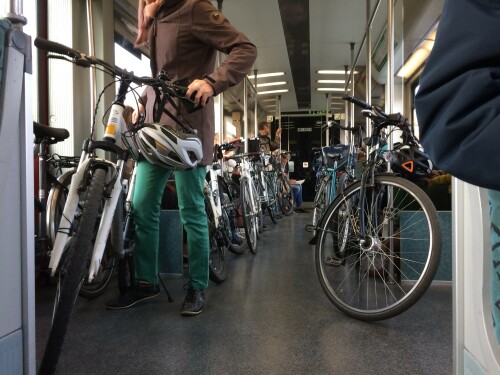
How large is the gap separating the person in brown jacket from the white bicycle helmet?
305 mm

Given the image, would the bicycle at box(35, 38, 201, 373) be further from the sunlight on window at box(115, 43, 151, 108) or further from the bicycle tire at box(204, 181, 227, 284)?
the sunlight on window at box(115, 43, 151, 108)

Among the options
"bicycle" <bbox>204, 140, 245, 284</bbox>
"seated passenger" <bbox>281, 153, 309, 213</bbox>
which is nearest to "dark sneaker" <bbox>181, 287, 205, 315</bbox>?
"bicycle" <bbox>204, 140, 245, 284</bbox>

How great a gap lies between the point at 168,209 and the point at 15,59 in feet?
5.75

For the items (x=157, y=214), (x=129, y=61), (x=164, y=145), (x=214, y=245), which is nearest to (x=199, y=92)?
(x=164, y=145)

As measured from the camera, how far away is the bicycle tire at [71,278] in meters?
0.94

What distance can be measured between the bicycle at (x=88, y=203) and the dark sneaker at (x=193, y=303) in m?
0.48

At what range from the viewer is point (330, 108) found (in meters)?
10.8

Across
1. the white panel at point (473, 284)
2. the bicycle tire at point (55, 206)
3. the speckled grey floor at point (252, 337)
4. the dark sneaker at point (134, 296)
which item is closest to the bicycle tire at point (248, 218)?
the speckled grey floor at point (252, 337)

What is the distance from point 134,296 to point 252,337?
674 mm

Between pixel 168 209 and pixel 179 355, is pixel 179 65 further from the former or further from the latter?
pixel 179 355

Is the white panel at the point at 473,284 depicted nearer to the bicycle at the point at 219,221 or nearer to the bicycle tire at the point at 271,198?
the bicycle at the point at 219,221

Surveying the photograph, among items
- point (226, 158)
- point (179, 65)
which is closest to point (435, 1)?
point (226, 158)

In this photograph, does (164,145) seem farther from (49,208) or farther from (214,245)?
(214,245)

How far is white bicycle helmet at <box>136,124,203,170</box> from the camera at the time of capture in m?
1.28
